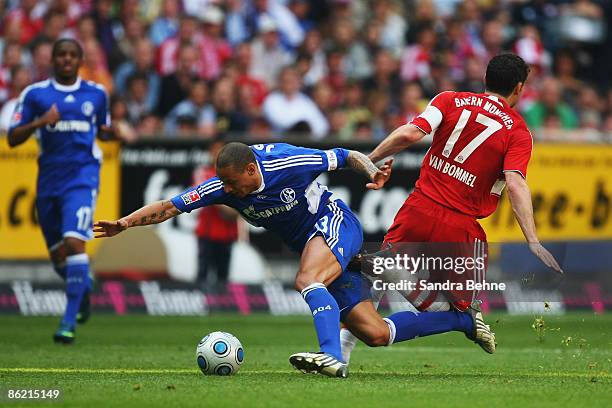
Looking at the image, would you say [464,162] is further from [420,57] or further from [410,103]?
[420,57]

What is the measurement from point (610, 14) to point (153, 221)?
15.3 meters

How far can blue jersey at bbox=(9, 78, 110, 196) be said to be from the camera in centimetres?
1241

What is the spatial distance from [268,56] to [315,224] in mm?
10331

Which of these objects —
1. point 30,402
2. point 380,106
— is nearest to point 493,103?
point 30,402

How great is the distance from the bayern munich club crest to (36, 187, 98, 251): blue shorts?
13.0ft

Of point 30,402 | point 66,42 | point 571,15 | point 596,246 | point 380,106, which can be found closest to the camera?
point 30,402

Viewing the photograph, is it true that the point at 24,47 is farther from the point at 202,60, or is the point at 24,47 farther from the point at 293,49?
the point at 293,49

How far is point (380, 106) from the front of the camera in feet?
60.1

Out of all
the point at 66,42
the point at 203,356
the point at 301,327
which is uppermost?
the point at 66,42

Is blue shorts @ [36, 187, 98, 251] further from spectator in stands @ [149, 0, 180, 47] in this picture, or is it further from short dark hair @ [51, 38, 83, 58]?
spectator in stands @ [149, 0, 180, 47]

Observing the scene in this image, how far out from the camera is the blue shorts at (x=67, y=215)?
12.3 m

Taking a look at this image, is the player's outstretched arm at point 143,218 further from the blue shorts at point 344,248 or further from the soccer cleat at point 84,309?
the soccer cleat at point 84,309

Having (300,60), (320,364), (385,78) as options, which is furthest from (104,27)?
(320,364)

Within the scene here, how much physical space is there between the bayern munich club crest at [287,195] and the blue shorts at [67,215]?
395cm
